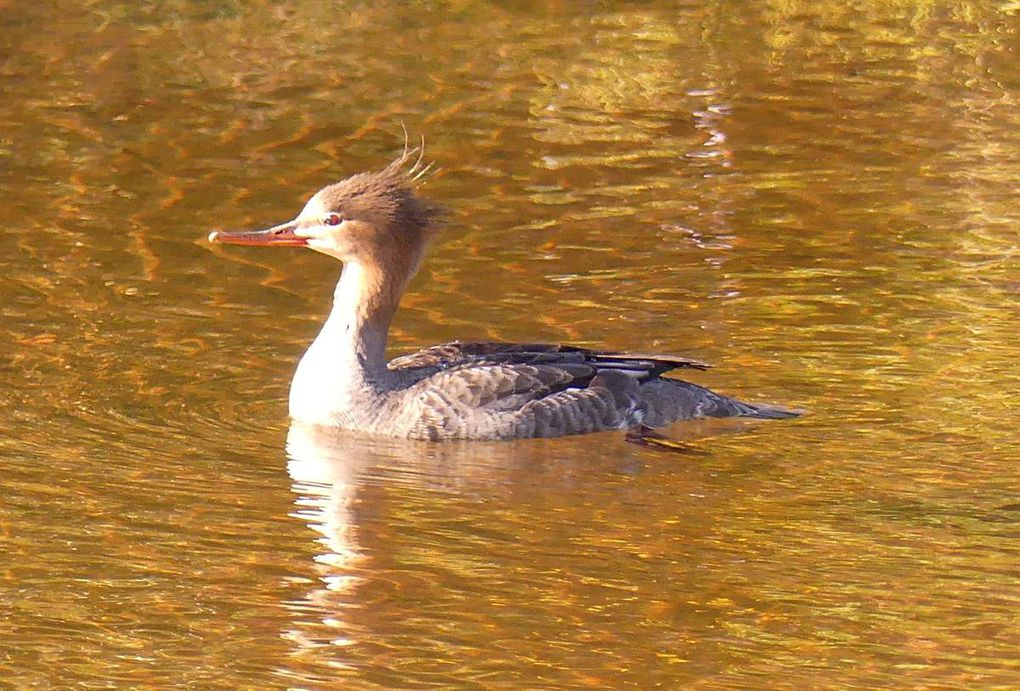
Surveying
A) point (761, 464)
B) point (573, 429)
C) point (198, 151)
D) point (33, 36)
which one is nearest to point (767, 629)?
point (761, 464)

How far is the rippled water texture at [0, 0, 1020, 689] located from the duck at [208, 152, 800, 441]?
0.17 m

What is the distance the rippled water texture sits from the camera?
698 cm

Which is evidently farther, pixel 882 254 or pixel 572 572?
pixel 882 254

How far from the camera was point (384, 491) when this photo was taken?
8.48 m

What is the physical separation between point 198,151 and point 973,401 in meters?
6.31

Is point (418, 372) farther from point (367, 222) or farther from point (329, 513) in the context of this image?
point (329, 513)

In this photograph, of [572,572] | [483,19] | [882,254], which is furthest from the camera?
[483,19]

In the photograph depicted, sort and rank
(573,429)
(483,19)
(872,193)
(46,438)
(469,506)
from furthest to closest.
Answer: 1. (483,19)
2. (872,193)
3. (573,429)
4. (46,438)
5. (469,506)

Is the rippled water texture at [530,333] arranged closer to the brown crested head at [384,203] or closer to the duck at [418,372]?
the duck at [418,372]

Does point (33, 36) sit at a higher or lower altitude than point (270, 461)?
higher

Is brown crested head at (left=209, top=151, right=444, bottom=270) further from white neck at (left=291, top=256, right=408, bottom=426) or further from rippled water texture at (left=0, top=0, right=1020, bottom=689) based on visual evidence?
rippled water texture at (left=0, top=0, right=1020, bottom=689)

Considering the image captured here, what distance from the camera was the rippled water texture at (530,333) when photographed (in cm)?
698

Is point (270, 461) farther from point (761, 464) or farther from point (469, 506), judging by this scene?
point (761, 464)

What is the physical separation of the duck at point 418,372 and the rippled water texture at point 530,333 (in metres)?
0.17
